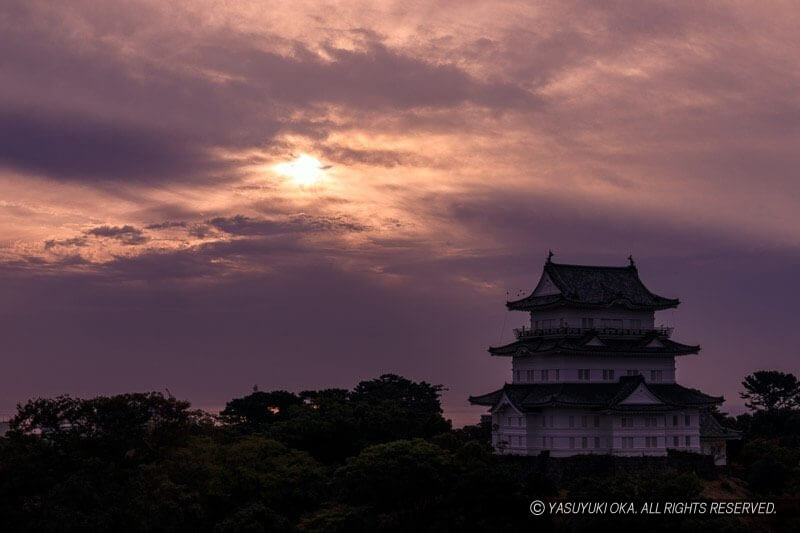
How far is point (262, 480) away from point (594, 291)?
100 ft

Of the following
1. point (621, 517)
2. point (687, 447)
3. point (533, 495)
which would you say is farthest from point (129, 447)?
point (687, 447)

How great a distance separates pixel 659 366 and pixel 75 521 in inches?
1720

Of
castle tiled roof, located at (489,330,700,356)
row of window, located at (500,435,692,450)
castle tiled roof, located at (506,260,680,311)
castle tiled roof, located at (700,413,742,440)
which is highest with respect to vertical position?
castle tiled roof, located at (506,260,680,311)

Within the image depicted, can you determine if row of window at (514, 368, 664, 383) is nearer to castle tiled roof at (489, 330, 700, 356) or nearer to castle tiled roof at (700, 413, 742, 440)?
castle tiled roof at (489, 330, 700, 356)

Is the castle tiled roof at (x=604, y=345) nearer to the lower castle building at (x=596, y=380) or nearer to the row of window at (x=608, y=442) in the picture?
the lower castle building at (x=596, y=380)

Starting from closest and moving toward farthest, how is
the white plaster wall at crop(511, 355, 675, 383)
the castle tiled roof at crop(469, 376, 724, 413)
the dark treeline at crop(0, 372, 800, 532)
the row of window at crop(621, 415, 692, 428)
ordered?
the dark treeline at crop(0, 372, 800, 532)
the castle tiled roof at crop(469, 376, 724, 413)
the row of window at crop(621, 415, 692, 428)
the white plaster wall at crop(511, 355, 675, 383)

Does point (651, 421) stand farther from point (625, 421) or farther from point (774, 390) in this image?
point (774, 390)

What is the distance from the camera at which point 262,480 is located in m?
56.5

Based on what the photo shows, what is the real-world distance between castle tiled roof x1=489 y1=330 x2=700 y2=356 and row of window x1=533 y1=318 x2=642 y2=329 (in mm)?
890

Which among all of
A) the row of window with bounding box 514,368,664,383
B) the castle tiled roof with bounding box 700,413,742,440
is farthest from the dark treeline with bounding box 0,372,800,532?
the row of window with bounding box 514,368,664,383

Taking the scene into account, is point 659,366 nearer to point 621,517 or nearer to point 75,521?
point 621,517

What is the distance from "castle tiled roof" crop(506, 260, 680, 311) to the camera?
73.2 m

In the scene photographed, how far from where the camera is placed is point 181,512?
5316cm

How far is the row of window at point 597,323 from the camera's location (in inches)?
2899
